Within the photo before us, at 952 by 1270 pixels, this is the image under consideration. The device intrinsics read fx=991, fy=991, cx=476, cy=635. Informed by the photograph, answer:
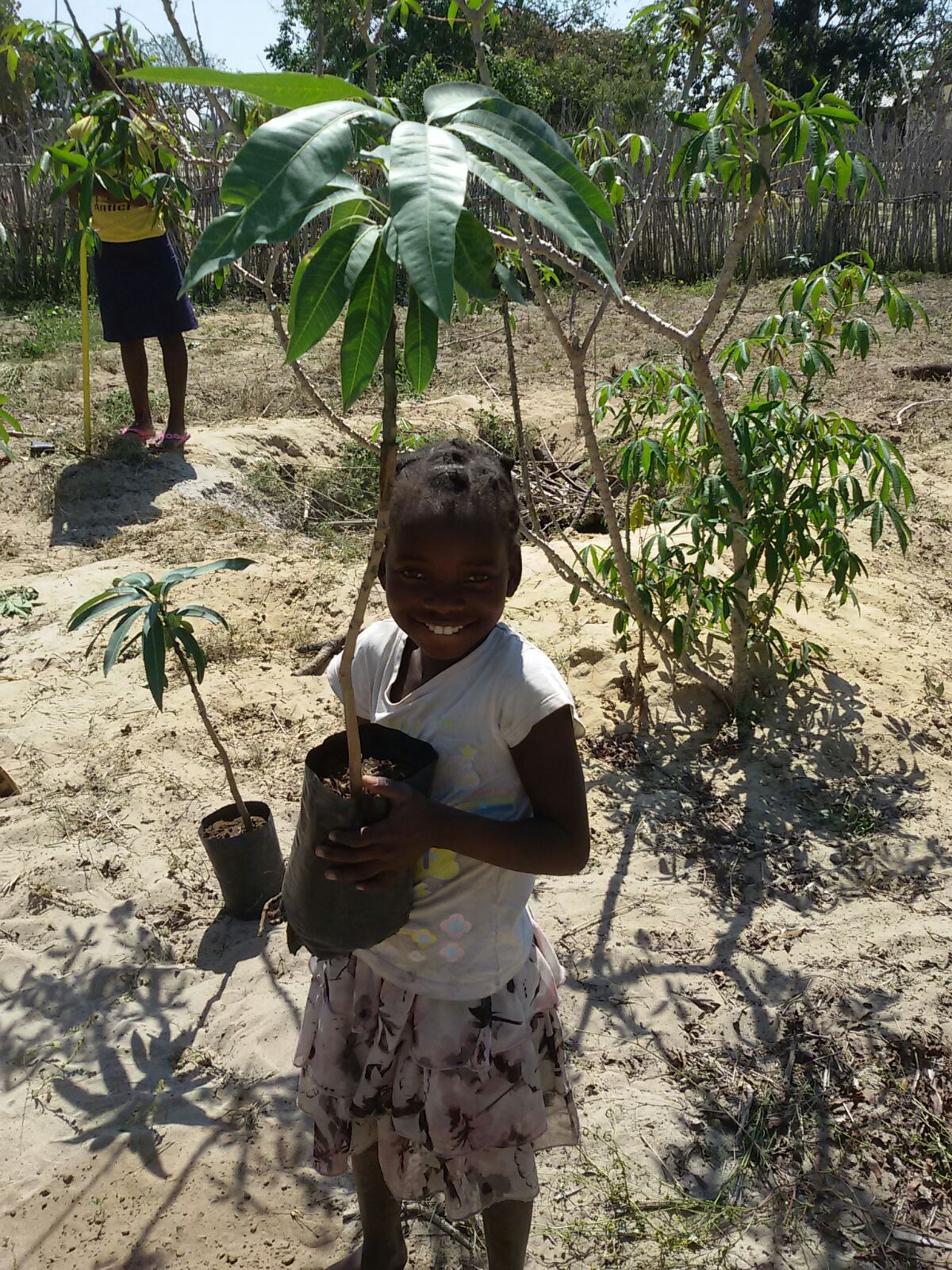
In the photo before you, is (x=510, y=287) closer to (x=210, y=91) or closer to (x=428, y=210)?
(x=428, y=210)

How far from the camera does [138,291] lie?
5102 mm

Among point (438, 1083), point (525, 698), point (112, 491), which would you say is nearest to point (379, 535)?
point (525, 698)

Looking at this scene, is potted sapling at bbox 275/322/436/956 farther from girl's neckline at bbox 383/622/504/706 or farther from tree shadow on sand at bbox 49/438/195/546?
tree shadow on sand at bbox 49/438/195/546

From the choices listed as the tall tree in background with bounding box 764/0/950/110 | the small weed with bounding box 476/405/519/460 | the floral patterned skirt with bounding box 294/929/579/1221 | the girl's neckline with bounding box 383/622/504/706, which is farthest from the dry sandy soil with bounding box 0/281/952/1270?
the tall tree in background with bounding box 764/0/950/110

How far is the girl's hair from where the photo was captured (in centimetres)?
124

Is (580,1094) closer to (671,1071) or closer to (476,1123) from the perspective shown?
(671,1071)

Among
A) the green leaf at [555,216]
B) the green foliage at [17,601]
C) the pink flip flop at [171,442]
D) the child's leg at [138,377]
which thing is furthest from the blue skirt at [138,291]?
the green leaf at [555,216]

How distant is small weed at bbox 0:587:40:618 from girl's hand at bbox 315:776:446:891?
3.23 metres

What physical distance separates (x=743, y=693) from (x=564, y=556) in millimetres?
1369

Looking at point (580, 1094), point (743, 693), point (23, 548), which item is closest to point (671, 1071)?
point (580, 1094)

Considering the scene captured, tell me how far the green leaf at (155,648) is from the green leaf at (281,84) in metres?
1.54

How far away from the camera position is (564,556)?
4477 mm

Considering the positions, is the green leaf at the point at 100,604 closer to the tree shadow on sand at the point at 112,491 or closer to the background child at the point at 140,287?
the tree shadow on sand at the point at 112,491

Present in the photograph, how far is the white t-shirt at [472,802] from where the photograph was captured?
4.20ft
